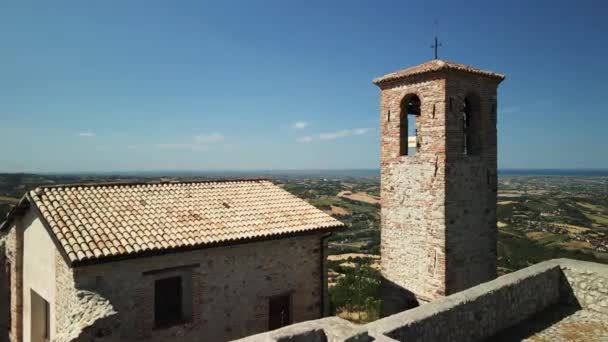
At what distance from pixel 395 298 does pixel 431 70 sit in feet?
19.4

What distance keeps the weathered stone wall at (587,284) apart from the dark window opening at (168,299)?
8.35m

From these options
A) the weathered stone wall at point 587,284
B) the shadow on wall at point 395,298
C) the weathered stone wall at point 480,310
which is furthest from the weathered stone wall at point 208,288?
the weathered stone wall at point 587,284

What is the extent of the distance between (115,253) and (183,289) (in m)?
1.83

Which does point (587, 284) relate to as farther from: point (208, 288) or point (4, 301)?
point (4, 301)

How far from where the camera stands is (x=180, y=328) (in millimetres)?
8219

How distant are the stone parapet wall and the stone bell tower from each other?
1892mm

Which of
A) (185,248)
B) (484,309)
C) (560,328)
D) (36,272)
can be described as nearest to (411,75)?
(484,309)

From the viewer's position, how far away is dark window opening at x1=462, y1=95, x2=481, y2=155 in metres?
10.1

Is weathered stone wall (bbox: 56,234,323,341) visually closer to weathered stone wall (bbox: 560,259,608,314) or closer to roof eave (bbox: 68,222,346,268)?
roof eave (bbox: 68,222,346,268)

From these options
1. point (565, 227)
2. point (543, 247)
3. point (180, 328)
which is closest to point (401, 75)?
point (180, 328)

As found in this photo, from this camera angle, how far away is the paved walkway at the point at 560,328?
661 centimetres

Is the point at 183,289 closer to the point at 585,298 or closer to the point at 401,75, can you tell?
the point at 401,75

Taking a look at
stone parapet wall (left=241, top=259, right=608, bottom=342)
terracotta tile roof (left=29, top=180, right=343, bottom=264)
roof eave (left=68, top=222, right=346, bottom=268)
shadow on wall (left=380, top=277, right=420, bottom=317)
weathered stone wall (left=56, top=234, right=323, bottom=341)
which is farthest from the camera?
shadow on wall (left=380, top=277, right=420, bottom=317)

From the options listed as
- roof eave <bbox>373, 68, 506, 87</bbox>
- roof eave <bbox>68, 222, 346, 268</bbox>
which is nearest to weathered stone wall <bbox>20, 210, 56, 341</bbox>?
roof eave <bbox>68, 222, 346, 268</bbox>
